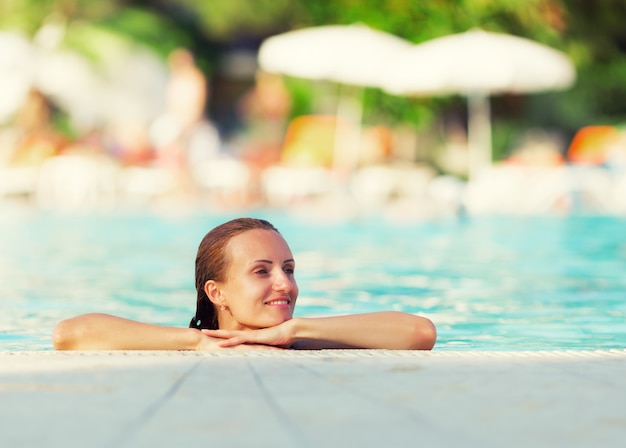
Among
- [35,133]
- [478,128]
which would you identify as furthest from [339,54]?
[35,133]

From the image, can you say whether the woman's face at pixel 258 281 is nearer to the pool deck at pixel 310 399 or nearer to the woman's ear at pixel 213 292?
the woman's ear at pixel 213 292

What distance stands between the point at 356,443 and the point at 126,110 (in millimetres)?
21775

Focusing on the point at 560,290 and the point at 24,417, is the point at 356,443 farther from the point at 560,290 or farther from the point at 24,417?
the point at 560,290

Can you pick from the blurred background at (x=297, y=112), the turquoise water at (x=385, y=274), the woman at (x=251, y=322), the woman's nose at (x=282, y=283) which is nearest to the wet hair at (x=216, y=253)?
the woman at (x=251, y=322)

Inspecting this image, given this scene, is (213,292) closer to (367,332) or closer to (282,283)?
(282,283)

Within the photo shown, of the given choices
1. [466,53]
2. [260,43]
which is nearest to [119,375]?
[466,53]

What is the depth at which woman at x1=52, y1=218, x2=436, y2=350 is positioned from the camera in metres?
3.65

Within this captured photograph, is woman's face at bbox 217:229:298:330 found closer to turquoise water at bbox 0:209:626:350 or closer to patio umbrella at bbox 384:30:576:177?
turquoise water at bbox 0:209:626:350

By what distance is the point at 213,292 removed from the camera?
3.93m

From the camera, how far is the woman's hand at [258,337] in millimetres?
3566

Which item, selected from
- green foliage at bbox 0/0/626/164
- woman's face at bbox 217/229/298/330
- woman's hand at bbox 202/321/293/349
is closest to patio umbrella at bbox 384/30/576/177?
green foliage at bbox 0/0/626/164

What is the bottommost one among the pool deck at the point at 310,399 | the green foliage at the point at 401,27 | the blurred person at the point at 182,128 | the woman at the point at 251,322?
the pool deck at the point at 310,399

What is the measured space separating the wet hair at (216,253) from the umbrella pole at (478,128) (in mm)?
13834

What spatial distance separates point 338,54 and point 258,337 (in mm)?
13917
